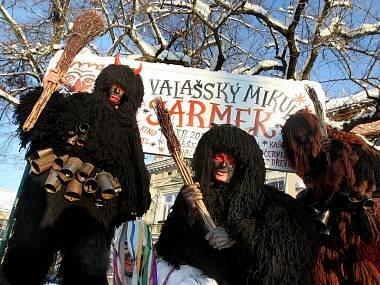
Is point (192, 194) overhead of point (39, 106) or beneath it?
beneath

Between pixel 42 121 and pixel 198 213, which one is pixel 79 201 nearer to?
pixel 42 121

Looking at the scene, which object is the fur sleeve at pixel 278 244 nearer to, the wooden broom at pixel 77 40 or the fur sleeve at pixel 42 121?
the fur sleeve at pixel 42 121

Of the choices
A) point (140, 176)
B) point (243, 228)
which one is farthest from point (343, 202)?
point (140, 176)

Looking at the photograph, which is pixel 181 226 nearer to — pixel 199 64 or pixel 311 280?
pixel 311 280

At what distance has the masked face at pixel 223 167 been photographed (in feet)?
9.01

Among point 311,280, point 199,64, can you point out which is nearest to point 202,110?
point 311,280

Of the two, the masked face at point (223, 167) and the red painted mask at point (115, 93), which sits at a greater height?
the red painted mask at point (115, 93)

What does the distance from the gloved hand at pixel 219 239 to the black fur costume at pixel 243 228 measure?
0.03 m

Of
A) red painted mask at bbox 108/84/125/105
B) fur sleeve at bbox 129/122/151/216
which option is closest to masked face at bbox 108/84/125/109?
red painted mask at bbox 108/84/125/105

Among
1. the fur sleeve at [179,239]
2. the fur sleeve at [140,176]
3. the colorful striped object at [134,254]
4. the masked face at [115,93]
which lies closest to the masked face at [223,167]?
the fur sleeve at [179,239]

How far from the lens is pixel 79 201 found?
268 cm

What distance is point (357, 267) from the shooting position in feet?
8.22

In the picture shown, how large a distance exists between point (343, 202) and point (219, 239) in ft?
2.72

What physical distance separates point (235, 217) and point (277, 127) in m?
1.60
